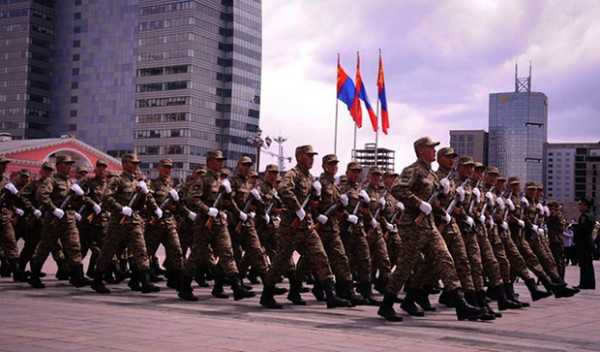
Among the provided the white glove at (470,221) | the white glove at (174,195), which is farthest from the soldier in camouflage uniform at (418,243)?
the white glove at (174,195)

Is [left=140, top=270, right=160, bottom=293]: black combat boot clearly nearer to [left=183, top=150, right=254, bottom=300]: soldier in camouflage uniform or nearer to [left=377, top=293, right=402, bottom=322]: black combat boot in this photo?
[left=183, top=150, right=254, bottom=300]: soldier in camouflage uniform

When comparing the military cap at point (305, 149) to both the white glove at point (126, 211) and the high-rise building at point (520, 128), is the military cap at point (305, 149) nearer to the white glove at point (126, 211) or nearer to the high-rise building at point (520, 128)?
the white glove at point (126, 211)

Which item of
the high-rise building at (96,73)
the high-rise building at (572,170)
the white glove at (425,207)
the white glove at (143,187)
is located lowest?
the white glove at (425,207)

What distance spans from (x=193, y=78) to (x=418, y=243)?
116917mm

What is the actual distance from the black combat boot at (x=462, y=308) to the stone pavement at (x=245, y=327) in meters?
0.11

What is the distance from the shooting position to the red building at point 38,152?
196ft

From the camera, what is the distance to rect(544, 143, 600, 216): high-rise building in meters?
165

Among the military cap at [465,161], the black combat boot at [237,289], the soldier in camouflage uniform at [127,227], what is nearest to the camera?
the military cap at [465,161]

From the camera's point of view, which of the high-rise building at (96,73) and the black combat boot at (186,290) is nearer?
the black combat boot at (186,290)

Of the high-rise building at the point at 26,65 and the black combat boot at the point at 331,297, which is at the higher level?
the high-rise building at the point at 26,65

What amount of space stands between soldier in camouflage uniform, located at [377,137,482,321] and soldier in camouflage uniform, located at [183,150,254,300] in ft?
8.35

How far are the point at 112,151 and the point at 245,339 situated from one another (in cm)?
12593

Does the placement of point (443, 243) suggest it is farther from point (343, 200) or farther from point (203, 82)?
point (203, 82)

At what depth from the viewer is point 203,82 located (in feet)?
414
